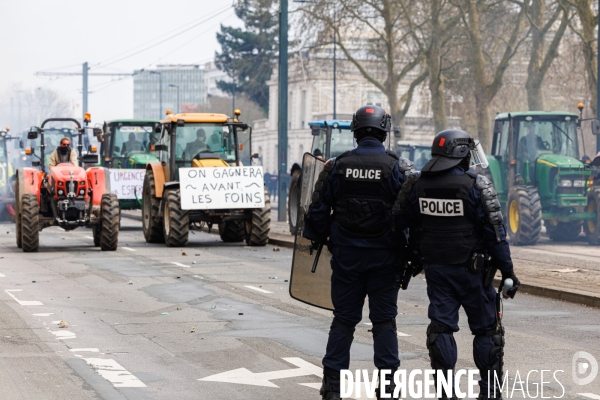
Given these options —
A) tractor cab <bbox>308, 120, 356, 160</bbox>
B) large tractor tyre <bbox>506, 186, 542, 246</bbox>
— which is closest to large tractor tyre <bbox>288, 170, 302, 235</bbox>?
tractor cab <bbox>308, 120, 356, 160</bbox>

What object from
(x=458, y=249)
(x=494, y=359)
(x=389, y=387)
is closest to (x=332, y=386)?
(x=389, y=387)

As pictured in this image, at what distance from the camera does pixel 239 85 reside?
94.1m

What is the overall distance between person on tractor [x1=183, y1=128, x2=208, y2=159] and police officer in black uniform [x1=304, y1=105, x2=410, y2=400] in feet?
50.2

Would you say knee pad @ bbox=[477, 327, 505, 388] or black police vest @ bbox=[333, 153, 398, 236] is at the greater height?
black police vest @ bbox=[333, 153, 398, 236]

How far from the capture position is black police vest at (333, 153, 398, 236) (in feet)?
23.7

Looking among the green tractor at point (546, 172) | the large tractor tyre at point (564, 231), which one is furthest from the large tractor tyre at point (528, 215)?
the large tractor tyre at point (564, 231)

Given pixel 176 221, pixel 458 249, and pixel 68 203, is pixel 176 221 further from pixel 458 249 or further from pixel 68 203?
pixel 458 249

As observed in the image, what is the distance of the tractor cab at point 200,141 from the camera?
22.4m

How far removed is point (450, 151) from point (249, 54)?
277 ft

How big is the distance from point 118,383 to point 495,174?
60.5ft

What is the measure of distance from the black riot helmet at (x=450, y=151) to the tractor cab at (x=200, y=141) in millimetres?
15339

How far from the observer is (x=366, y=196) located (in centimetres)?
726

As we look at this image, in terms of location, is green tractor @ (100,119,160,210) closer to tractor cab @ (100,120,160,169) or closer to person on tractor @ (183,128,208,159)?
tractor cab @ (100,120,160,169)

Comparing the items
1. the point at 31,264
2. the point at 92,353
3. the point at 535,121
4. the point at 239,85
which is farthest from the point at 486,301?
the point at 239,85
